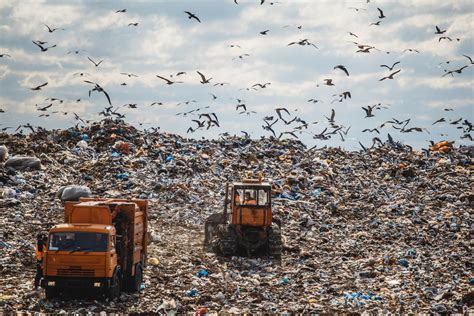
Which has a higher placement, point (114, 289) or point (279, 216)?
point (279, 216)

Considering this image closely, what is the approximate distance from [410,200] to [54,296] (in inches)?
602

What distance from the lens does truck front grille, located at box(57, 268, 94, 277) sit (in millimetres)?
10547

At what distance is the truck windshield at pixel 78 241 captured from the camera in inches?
422

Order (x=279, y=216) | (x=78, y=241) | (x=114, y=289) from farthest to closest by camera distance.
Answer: (x=279, y=216), (x=114, y=289), (x=78, y=241)

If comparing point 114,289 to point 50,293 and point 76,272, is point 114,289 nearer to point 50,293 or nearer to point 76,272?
point 76,272

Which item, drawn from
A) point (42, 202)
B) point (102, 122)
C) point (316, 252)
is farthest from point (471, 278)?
point (102, 122)

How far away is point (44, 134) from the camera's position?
28.0 metres

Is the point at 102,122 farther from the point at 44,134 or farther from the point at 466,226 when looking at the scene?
the point at 466,226

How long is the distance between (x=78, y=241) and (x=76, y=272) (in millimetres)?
539

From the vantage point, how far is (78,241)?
10.8 m

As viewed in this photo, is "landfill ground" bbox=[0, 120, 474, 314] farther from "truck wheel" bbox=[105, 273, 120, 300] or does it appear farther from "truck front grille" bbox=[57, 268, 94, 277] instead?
"truck front grille" bbox=[57, 268, 94, 277]

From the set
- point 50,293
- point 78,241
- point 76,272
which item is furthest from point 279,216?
point 50,293

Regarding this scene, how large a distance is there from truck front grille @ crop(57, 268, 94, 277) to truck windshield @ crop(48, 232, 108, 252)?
0.34 m

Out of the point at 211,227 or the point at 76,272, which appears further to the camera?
the point at 211,227
